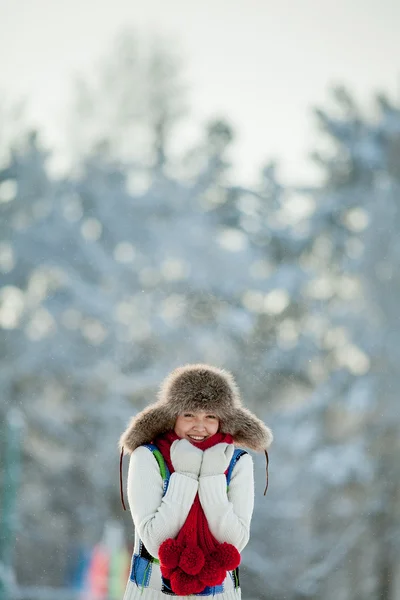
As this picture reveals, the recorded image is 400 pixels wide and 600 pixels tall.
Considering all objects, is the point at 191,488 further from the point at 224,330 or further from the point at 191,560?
the point at 224,330

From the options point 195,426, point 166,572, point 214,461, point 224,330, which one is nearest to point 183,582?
point 166,572

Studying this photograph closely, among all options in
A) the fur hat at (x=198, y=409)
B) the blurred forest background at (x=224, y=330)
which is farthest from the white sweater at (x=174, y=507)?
the blurred forest background at (x=224, y=330)

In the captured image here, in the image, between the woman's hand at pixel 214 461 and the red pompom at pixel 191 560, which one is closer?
the red pompom at pixel 191 560

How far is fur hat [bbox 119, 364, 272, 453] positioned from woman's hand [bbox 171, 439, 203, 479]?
0.16 metres

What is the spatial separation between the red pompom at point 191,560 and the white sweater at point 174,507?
0.31 ft

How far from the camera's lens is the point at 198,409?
145 inches

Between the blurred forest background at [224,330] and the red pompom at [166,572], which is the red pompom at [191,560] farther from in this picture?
the blurred forest background at [224,330]

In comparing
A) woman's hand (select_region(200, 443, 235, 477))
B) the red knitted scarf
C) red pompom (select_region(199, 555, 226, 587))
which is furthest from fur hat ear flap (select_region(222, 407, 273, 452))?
red pompom (select_region(199, 555, 226, 587))

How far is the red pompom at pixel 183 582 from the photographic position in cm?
349

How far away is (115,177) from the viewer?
28.5m

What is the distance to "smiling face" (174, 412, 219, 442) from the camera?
369cm

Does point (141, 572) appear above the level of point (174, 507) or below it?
below

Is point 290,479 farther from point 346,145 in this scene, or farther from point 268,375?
point 346,145

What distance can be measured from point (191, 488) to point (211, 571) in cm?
27
